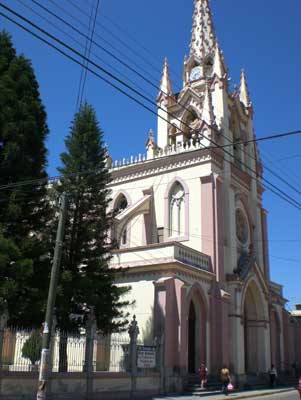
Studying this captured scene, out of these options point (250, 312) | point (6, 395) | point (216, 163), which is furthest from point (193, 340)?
point (6, 395)

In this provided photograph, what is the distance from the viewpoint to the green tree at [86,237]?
18.5 meters

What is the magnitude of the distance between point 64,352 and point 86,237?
482cm

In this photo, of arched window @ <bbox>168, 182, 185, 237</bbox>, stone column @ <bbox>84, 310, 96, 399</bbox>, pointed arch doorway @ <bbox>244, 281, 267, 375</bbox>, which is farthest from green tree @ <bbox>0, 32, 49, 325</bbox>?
pointed arch doorway @ <bbox>244, 281, 267, 375</bbox>

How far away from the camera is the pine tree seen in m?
18.5

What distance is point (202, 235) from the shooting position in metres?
27.0

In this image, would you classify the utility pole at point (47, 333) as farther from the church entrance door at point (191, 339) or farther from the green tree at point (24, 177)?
the church entrance door at point (191, 339)

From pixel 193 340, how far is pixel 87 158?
35.2 feet

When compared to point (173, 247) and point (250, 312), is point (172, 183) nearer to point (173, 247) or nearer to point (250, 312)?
point (173, 247)

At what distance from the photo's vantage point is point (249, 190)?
33.7 meters

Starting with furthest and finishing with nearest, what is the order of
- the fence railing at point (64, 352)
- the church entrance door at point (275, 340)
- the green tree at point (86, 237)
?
the church entrance door at point (275, 340) → the green tree at point (86, 237) → the fence railing at point (64, 352)

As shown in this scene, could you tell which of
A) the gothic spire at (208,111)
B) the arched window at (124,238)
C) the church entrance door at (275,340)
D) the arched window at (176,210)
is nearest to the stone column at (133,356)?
the arched window at (176,210)

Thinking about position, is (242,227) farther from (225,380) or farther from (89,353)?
(89,353)

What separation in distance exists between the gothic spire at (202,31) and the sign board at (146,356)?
75.2ft

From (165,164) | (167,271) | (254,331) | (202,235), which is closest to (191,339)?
(167,271)
